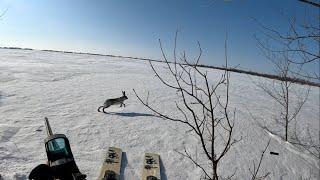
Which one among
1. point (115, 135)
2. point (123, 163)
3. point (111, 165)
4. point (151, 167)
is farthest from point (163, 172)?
point (115, 135)

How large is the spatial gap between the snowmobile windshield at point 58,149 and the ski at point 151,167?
2.22 metres

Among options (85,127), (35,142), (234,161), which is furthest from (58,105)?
(234,161)

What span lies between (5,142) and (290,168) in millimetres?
6868

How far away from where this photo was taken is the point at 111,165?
20.1 feet

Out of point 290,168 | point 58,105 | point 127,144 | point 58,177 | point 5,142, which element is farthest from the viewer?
point 58,105

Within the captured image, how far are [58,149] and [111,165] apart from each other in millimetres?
2190

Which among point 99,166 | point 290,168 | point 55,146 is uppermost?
point 55,146

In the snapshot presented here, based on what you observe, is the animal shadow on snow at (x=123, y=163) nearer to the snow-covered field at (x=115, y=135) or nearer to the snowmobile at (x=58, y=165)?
the snow-covered field at (x=115, y=135)

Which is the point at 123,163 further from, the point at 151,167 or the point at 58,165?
the point at 58,165

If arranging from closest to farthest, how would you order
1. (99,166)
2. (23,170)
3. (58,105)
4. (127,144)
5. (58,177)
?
(58,177) → (23,170) → (99,166) → (127,144) → (58,105)

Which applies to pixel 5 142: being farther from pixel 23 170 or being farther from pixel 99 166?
pixel 99 166

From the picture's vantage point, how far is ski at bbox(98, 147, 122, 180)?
18.3ft

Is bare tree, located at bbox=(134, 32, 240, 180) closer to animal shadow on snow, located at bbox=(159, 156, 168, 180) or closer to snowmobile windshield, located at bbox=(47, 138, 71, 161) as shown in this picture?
animal shadow on snow, located at bbox=(159, 156, 168, 180)

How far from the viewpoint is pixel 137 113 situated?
10.5 metres
